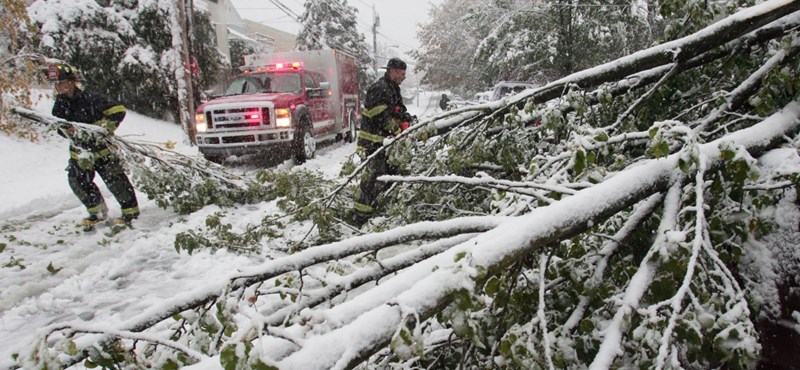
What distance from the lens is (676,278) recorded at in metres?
1.56

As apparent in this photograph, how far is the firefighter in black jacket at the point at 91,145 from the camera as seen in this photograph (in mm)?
5801

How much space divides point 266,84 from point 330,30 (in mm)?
22517

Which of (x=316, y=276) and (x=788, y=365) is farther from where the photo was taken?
(x=788, y=365)

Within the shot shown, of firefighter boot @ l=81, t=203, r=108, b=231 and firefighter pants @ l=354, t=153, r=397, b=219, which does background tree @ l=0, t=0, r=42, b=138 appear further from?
firefighter pants @ l=354, t=153, r=397, b=219

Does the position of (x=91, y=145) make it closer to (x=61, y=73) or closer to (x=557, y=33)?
(x=61, y=73)

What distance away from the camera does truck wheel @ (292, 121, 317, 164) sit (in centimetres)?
1074

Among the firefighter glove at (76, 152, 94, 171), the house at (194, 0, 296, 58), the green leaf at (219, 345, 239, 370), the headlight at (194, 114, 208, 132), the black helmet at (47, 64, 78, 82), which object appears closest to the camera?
the green leaf at (219, 345, 239, 370)

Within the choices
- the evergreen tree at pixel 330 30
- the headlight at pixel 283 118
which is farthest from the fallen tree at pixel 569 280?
the evergreen tree at pixel 330 30

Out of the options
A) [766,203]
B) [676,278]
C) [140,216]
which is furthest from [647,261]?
[140,216]

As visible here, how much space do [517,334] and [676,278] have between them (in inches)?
24.6

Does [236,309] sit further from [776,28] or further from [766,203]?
[776,28]

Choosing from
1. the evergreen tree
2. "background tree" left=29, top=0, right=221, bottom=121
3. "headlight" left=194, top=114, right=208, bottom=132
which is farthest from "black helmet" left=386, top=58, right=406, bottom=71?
the evergreen tree

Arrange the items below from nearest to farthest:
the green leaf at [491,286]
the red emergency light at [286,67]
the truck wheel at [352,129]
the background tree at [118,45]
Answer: the green leaf at [491,286] → the red emergency light at [286,67] → the background tree at [118,45] → the truck wheel at [352,129]

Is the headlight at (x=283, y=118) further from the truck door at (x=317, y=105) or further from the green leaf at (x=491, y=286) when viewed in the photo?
the green leaf at (x=491, y=286)
